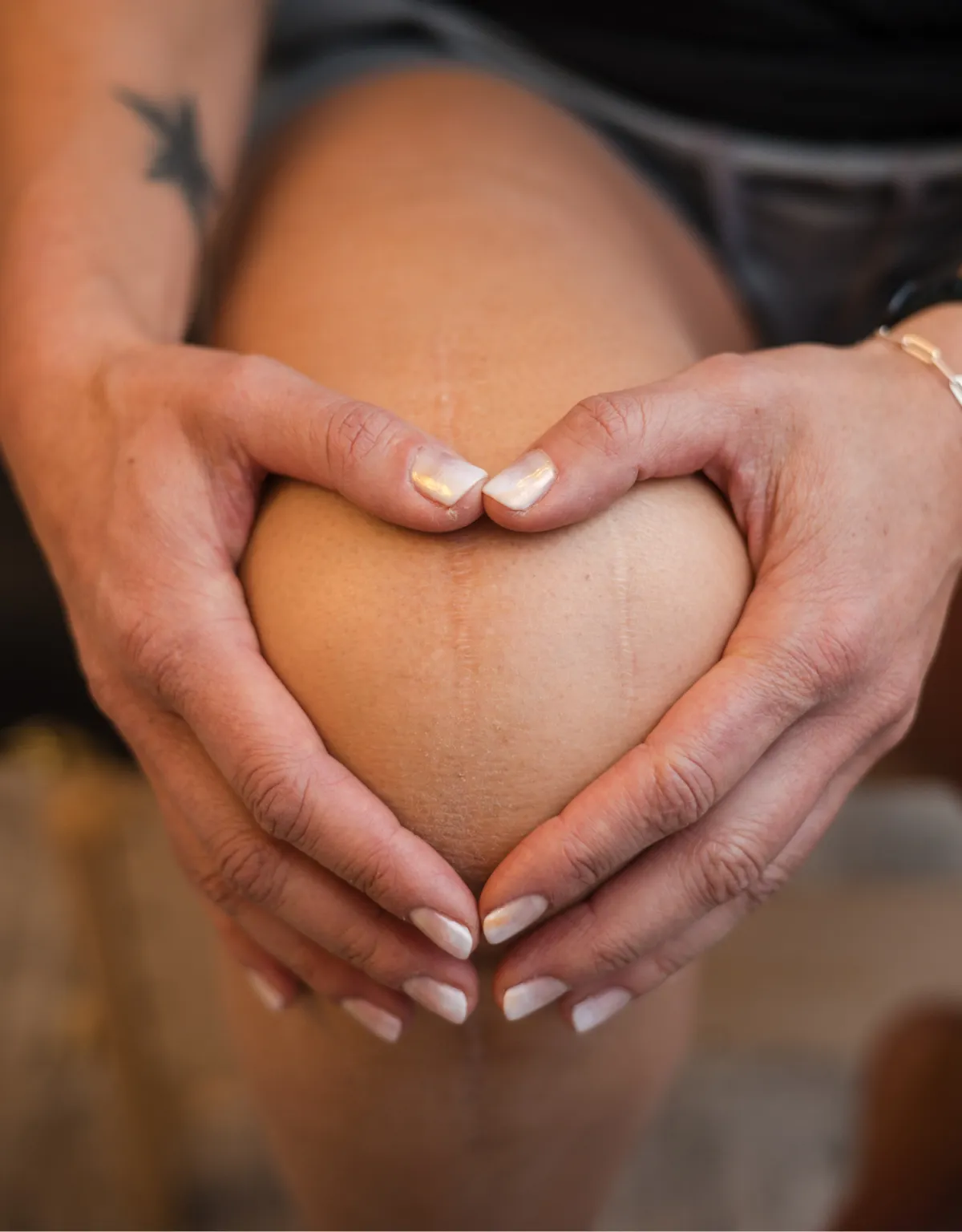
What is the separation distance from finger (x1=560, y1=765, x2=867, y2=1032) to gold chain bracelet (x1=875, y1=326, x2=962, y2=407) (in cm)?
23

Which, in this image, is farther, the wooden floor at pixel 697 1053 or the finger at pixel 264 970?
the wooden floor at pixel 697 1053

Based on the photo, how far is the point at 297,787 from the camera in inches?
19.0

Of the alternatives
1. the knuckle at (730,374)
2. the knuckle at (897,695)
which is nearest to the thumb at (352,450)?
the knuckle at (730,374)

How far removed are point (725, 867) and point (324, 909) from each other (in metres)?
0.18

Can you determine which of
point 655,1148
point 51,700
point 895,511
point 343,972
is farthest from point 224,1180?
point 895,511

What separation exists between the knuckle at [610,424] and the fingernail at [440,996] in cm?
25

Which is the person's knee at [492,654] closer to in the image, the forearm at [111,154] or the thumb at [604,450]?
the thumb at [604,450]

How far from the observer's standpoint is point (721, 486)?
21.6 inches

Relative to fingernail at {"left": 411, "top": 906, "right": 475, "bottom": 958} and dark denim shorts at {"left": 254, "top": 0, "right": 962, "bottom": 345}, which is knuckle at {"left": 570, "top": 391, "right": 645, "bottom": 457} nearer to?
fingernail at {"left": 411, "top": 906, "right": 475, "bottom": 958}

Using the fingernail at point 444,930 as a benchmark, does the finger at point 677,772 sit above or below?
above

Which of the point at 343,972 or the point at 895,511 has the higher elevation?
the point at 895,511

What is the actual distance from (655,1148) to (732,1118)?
87 mm

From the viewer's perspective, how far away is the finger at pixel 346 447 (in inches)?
19.1

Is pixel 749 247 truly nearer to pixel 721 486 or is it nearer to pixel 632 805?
pixel 721 486
